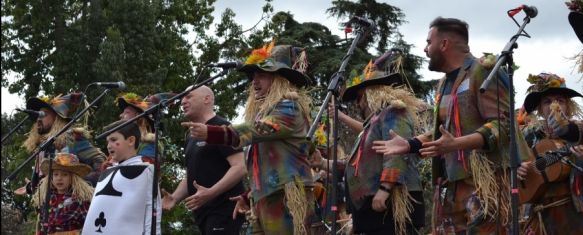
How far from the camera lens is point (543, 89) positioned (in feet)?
24.8

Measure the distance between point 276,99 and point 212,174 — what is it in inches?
34.0

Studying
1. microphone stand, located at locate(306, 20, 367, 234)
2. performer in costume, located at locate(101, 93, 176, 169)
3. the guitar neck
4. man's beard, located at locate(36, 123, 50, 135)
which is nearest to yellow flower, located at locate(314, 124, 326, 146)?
performer in costume, located at locate(101, 93, 176, 169)

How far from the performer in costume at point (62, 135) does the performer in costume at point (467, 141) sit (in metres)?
4.33

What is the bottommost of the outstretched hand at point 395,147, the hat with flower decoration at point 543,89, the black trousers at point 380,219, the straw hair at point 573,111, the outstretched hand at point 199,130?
the black trousers at point 380,219

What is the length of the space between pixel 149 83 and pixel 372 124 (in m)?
15.9

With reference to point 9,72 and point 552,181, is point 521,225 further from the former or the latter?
point 9,72

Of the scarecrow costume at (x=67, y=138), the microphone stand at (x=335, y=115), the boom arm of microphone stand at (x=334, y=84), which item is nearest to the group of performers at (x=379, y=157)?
the microphone stand at (x=335, y=115)

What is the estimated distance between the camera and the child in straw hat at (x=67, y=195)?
882 centimetres

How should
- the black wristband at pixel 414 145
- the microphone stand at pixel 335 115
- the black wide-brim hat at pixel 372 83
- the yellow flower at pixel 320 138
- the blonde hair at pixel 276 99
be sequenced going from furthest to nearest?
the yellow flower at pixel 320 138 < the blonde hair at pixel 276 99 < the black wide-brim hat at pixel 372 83 < the microphone stand at pixel 335 115 < the black wristband at pixel 414 145

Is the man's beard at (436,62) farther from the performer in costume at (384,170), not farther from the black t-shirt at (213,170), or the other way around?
the black t-shirt at (213,170)

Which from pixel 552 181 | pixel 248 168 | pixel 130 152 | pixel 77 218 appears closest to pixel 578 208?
pixel 552 181

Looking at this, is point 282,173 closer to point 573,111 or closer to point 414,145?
point 414,145

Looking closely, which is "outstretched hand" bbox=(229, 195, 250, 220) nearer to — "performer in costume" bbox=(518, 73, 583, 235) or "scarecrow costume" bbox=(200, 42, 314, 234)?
"scarecrow costume" bbox=(200, 42, 314, 234)

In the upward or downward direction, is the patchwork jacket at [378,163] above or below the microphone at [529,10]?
below
